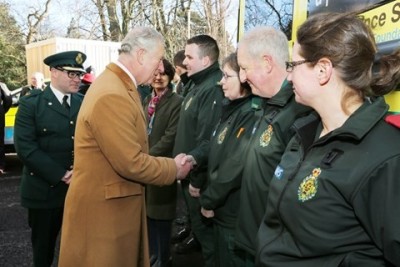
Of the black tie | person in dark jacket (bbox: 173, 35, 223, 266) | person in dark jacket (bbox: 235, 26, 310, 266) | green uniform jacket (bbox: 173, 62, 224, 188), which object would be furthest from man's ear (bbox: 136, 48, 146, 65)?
the black tie

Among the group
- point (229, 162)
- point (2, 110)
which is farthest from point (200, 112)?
point (2, 110)

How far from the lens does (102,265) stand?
8.54 ft

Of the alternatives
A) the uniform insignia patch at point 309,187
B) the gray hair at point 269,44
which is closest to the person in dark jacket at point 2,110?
the gray hair at point 269,44

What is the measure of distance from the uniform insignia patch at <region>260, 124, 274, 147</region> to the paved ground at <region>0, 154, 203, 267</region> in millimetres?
2515

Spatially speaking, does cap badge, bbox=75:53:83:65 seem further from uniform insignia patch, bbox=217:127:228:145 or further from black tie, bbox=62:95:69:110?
uniform insignia patch, bbox=217:127:228:145

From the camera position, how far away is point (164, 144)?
4.35 metres

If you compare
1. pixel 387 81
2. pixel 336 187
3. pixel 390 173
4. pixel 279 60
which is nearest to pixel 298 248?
pixel 336 187

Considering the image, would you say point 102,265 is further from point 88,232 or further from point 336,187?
point 336,187

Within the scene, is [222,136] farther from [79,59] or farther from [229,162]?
[79,59]

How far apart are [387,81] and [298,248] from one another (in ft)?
2.31

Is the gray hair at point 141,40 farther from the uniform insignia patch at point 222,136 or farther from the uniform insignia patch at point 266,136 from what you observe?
the uniform insignia patch at point 266,136

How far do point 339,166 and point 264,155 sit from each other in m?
0.79

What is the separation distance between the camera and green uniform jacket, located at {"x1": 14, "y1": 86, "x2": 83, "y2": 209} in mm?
3346

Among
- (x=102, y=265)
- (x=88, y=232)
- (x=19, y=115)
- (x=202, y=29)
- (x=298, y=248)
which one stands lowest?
(x=102, y=265)
